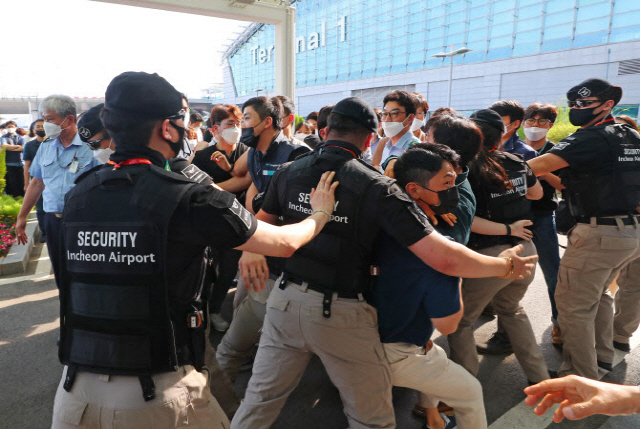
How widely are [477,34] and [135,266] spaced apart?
144ft

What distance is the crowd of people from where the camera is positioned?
4.83 ft

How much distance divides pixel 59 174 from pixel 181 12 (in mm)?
3368

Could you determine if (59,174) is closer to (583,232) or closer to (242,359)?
(242,359)

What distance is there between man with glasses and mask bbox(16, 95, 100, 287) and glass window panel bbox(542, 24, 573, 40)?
37.6 meters

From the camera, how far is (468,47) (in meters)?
40.1

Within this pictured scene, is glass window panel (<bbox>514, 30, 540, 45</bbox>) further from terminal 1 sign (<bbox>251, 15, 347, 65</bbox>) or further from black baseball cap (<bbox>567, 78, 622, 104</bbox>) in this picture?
black baseball cap (<bbox>567, 78, 622, 104</bbox>)

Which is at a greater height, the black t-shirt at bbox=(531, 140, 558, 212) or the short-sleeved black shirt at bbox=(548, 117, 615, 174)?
the short-sleeved black shirt at bbox=(548, 117, 615, 174)

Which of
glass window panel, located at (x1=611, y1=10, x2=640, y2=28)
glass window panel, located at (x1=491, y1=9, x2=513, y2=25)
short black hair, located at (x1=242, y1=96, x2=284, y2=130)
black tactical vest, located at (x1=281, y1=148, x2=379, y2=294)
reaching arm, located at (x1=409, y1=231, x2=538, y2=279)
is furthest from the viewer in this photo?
glass window panel, located at (x1=491, y1=9, x2=513, y2=25)

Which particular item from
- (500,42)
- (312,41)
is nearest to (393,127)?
(500,42)

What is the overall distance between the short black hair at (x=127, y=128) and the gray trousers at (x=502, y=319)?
7.43 ft

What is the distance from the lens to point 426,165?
211cm

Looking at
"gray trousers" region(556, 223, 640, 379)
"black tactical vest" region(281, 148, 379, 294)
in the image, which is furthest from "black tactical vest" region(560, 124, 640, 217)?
"black tactical vest" region(281, 148, 379, 294)

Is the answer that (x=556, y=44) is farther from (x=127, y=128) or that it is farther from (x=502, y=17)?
→ (x=127, y=128)

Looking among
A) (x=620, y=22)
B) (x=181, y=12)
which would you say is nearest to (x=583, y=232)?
(x=181, y=12)
